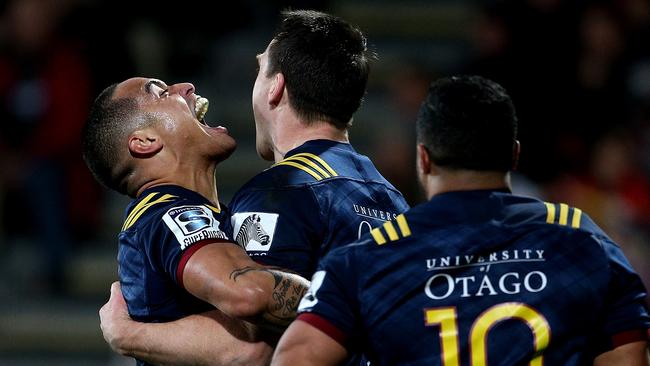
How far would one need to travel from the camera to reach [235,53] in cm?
1034

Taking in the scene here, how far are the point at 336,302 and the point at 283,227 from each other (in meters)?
0.41

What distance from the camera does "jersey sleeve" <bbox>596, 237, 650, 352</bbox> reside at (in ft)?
11.0

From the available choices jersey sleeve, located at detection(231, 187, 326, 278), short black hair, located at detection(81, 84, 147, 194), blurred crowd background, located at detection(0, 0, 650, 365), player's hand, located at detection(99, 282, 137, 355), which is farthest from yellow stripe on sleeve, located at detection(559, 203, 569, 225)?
blurred crowd background, located at detection(0, 0, 650, 365)

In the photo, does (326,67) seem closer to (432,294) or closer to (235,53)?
(432,294)

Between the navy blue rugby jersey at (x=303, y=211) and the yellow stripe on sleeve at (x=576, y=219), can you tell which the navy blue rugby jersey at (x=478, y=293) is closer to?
the yellow stripe on sleeve at (x=576, y=219)

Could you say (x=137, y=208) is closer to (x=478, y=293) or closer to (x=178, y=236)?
(x=178, y=236)

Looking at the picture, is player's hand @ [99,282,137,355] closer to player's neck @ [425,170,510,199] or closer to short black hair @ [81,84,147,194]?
short black hair @ [81,84,147,194]

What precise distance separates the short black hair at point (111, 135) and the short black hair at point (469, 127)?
1.25 meters

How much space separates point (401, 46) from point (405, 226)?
718 centimetres

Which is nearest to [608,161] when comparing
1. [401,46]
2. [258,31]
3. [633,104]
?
[633,104]

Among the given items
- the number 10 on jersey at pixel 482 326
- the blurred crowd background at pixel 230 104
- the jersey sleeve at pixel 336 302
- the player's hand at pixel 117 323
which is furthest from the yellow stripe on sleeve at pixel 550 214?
the blurred crowd background at pixel 230 104

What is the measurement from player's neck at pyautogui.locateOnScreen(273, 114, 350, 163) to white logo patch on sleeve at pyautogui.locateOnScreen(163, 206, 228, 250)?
381mm

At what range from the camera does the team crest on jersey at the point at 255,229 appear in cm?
364

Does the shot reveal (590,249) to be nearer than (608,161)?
Yes
